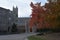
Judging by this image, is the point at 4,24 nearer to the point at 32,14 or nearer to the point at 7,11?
the point at 7,11

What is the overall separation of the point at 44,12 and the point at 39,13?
1392mm

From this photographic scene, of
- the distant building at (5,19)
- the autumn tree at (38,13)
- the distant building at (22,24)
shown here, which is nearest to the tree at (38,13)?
the autumn tree at (38,13)

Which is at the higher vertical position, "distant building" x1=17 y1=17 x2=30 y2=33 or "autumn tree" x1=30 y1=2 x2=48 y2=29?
"autumn tree" x1=30 y1=2 x2=48 y2=29

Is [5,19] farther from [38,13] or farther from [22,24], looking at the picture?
[38,13]

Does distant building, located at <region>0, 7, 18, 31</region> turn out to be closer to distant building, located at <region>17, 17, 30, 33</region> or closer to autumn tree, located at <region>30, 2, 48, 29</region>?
distant building, located at <region>17, 17, 30, 33</region>

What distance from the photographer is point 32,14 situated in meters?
29.7

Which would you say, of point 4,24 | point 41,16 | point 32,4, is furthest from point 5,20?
point 41,16

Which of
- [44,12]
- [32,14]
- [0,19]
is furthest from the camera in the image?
[0,19]

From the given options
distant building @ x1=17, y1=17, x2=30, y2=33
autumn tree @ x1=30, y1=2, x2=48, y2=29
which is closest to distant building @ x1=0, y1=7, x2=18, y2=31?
distant building @ x1=17, y1=17, x2=30, y2=33

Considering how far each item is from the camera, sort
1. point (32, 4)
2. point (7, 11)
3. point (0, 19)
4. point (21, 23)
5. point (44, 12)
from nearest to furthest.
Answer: point (44, 12) → point (32, 4) → point (0, 19) → point (7, 11) → point (21, 23)

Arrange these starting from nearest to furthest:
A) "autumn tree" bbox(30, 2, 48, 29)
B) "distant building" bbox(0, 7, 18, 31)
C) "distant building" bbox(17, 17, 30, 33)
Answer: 1. "autumn tree" bbox(30, 2, 48, 29)
2. "distant building" bbox(0, 7, 18, 31)
3. "distant building" bbox(17, 17, 30, 33)

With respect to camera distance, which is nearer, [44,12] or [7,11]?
[44,12]

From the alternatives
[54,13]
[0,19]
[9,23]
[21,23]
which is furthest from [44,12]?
[21,23]

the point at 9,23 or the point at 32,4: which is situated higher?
the point at 32,4
